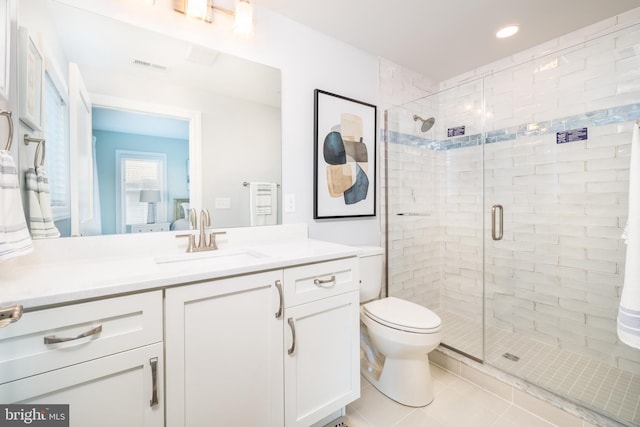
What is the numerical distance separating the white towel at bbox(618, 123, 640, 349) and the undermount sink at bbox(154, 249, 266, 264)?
5.19 feet

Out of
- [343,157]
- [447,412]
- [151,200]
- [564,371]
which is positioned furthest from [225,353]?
[564,371]

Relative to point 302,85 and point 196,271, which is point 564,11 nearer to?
point 302,85

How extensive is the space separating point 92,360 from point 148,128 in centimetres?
103

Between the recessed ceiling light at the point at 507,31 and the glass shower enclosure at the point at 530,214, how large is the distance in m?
0.26

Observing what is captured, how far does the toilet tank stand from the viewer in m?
1.92

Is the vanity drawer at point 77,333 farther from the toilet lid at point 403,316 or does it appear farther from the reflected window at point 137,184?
the toilet lid at point 403,316

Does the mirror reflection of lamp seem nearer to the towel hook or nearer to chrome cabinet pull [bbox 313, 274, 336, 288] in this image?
the towel hook

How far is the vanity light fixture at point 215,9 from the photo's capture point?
4.62 feet

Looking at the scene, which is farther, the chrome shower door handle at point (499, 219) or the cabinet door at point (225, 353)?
the chrome shower door handle at point (499, 219)

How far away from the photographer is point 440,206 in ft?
8.97

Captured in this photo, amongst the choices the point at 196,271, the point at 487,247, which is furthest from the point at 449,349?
the point at 196,271

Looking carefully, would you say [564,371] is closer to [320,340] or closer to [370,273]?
[370,273]

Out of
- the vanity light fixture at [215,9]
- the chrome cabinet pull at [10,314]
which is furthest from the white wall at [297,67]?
the chrome cabinet pull at [10,314]

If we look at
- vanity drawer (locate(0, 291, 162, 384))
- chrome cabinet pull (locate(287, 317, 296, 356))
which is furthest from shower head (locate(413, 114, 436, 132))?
vanity drawer (locate(0, 291, 162, 384))
